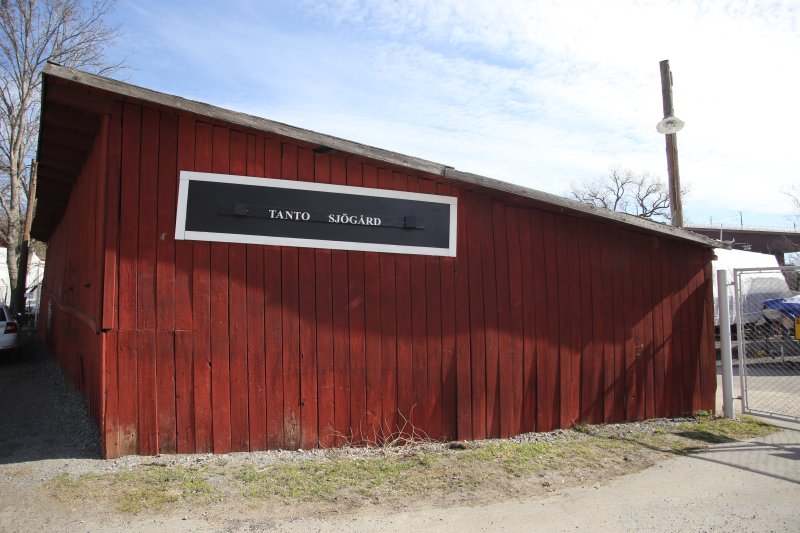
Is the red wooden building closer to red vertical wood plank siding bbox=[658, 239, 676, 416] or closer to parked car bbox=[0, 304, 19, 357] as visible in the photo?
red vertical wood plank siding bbox=[658, 239, 676, 416]

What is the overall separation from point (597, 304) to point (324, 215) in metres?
Answer: 3.83

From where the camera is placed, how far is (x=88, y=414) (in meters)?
6.84

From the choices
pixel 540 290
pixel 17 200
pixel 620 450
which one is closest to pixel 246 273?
pixel 540 290

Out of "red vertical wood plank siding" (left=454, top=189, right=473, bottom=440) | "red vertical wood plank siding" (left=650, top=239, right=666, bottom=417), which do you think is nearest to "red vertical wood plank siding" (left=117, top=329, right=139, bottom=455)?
"red vertical wood plank siding" (left=454, top=189, right=473, bottom=440)

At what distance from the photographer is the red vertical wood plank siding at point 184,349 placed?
542 centimetres

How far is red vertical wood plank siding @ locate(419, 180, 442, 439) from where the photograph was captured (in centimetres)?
640

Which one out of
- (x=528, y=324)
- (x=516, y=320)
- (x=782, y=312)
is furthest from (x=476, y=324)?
(x=782, y=312)

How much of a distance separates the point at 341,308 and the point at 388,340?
65 cm

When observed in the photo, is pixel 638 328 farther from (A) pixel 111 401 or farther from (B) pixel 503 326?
(A) pixel 111 401

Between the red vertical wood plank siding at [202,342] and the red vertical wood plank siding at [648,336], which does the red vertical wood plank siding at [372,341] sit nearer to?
the red vertical wood plank siding at [202,342]

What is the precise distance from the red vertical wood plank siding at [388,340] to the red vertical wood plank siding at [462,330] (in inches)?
30.8

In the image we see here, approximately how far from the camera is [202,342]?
552 cm

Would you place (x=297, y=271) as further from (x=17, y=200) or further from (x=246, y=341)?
(x=17, y=200)

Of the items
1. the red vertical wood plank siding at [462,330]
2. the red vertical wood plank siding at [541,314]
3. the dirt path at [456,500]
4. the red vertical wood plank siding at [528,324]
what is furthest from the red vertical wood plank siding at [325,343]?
the red vertical wood plank siding at [541,314]
